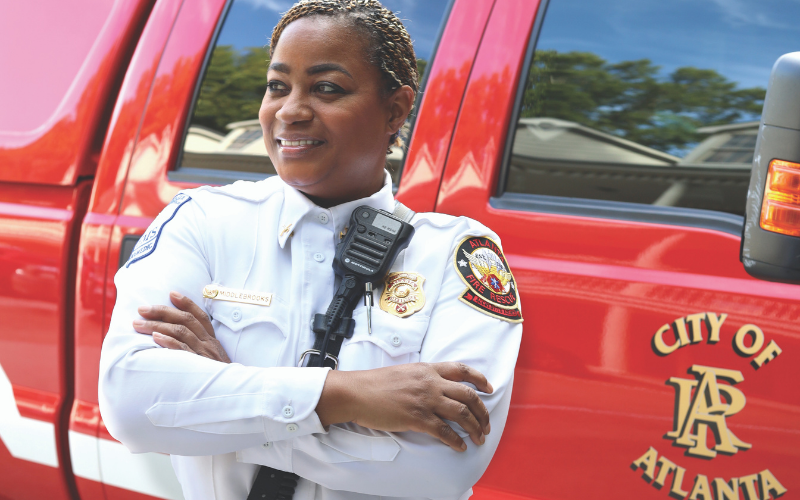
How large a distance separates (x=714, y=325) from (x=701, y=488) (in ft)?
1.00

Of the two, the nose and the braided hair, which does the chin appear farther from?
the braided hair

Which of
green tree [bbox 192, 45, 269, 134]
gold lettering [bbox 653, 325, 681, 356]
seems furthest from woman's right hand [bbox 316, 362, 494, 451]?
green tree [bbox 192, 45, 269, 134]

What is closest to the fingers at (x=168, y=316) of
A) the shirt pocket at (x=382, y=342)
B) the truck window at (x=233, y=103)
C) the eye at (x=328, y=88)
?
the shirt pocket at (x=382, y=342)

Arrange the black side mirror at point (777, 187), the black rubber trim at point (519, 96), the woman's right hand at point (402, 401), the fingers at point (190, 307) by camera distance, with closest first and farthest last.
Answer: the black side mirror at point (777, 187)
the woman's right hand at point (402, 401)
the fingers at point (190, 307)
the black rubber trim at point (519, 96)

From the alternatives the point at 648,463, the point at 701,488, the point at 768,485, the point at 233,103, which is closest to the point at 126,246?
the point at 233,103

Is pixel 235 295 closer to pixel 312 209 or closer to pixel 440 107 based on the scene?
pixel 312 209

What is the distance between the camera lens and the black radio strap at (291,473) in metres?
1.24

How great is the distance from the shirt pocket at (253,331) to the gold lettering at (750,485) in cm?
87

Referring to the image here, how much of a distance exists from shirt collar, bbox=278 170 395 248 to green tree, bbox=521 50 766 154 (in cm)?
42

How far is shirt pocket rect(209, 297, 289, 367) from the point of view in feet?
4.20

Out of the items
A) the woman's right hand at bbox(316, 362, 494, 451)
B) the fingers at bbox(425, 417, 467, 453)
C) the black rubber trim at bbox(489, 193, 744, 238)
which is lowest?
the fingers at bbox(425, 417, 467, 453)

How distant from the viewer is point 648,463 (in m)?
1.41

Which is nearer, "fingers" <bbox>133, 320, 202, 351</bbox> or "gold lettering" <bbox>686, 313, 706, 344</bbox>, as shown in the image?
"fingers" <bbox>133, 320, 202, 351</bbox>

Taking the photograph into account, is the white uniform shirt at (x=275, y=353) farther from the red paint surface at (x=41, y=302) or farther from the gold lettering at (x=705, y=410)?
the red paint surface at (x=41, y=302)
